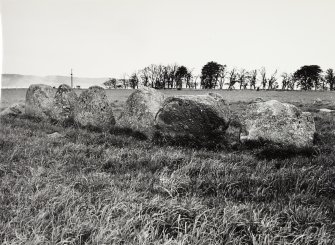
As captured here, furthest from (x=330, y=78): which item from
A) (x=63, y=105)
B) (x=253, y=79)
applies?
(x=63, y=105)

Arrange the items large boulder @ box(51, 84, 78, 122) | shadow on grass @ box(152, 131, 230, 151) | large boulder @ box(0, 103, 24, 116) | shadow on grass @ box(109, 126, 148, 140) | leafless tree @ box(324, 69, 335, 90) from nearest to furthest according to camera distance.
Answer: shadow on grass @ box(152, 131, 230, 151) → shadow on grass @ box(109, 126, 148, 140) → large boulder @ box(51, 84, 78, 122) → large boulder @ box(0, 103, 24, 116) → leafless tree @ box(324, 69, 335, 90)

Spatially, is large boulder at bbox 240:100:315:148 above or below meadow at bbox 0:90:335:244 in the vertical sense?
above

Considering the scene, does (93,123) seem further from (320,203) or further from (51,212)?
(320,203)

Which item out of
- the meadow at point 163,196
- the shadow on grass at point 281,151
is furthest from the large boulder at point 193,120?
the shadow on grass at point 281,151

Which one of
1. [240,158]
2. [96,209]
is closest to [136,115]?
[240,158]

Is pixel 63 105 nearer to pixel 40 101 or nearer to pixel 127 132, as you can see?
pixel 40 101

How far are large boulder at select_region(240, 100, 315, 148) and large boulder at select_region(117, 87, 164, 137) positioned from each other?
10.5ft

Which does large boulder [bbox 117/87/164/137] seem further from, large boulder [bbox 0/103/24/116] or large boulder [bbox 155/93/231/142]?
large boulder [bbox 0/103/24/116]

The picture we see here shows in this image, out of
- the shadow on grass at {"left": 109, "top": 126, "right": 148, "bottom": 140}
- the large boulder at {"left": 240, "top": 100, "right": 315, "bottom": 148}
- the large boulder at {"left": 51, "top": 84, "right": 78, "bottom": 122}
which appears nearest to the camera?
the large boulder at {"left": 240, "top": 100, "right": 315, "bottom": 148}

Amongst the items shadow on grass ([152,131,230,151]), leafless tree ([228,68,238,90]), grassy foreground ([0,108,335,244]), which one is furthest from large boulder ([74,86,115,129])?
leafless tree ([228,68,238,90])

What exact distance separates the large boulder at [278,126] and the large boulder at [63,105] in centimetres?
775

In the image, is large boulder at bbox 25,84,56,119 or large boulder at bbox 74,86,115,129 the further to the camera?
large boulder at bbox 25,84,56,119

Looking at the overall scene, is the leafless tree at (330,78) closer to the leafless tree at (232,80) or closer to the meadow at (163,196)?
the leafless tree at (232,80)

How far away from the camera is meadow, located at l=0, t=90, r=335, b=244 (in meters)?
3.17
